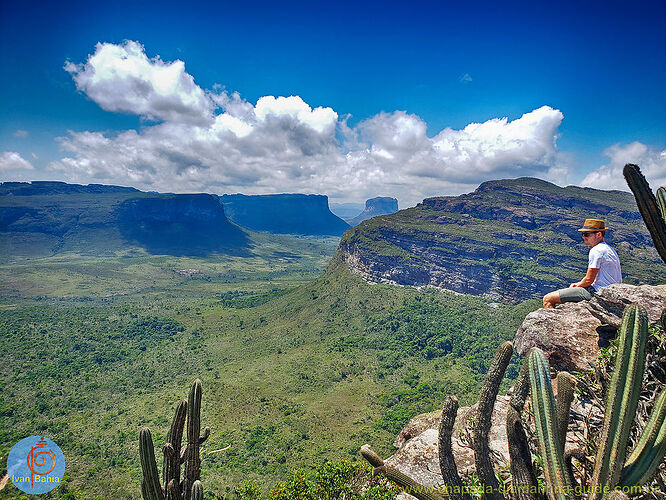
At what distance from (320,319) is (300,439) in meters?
32.5

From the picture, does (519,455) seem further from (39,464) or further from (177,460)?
(39,464)

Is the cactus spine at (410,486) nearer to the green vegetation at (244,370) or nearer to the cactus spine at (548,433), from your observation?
the cactus spine at (548,433)

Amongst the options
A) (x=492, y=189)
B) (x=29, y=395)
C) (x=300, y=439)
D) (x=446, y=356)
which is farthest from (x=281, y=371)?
(x=492, y=189)

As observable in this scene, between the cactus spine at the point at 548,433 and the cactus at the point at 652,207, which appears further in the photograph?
the cactus at the point at 652,207

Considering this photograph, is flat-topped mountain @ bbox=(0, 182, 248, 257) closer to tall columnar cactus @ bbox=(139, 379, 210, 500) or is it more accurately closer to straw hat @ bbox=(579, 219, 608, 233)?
tall columnar cactus @ bbox=(139, 379, 210, 500)

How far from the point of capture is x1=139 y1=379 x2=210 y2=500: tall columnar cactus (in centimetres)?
538

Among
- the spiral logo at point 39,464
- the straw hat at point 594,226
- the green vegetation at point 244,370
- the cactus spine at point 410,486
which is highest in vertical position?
the straw hat at point 594,226

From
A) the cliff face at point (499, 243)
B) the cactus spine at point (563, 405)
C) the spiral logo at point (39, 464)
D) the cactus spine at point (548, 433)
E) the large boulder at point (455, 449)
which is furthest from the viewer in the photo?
the cliff face at point (499, 243)

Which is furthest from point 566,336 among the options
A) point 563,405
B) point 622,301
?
point 563,405

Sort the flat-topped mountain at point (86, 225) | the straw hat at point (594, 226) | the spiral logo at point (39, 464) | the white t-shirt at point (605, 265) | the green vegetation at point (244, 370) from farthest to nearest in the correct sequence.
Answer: the flat-topped mountain at point (86, 225) < the green vegetation at point (244, 370) < the spiral logo at point (39, 464) < the straw hat at point (594, 226) < the white t-shirt at point (605, 265)

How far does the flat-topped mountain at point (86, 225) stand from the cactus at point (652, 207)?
194860 mm

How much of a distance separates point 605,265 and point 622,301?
118cm

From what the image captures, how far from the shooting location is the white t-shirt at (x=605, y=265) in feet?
21.0

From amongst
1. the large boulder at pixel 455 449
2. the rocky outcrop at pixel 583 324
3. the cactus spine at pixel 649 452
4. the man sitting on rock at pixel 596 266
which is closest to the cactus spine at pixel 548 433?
the cactus spine at pixel 649 452
